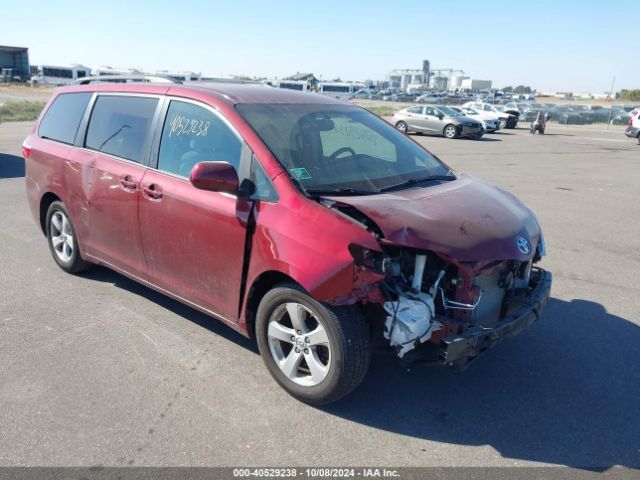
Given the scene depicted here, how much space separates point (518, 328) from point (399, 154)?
5.54 ft

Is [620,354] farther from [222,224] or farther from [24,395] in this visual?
[24,395]

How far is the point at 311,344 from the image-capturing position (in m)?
3.28

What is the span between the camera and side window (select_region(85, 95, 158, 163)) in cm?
429

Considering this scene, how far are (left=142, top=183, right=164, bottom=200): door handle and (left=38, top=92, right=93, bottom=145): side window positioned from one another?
4.97 ft

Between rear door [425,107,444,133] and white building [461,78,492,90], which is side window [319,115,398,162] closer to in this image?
rear door [425,107,444,133]

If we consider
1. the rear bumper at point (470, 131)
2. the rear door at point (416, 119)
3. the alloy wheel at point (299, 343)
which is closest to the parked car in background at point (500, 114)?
the rear door at point (416, 119)

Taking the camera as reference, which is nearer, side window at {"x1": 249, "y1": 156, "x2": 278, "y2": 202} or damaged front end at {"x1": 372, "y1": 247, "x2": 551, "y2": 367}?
damaged front end at {"x1": 372, "y1": 247, "x2": 551, "y2": 367}

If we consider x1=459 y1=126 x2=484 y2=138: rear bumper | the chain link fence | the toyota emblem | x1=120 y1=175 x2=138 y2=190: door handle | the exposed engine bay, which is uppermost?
x1=120 y1=175 x2=138 y2=190: door handle

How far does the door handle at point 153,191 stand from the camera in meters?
3.99

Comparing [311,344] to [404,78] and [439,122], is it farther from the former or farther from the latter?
[404,78]

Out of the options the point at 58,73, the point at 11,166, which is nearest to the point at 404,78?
the point at 58,73

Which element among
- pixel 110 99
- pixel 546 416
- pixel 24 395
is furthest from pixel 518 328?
pixel 110 99

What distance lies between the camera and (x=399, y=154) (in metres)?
4.36

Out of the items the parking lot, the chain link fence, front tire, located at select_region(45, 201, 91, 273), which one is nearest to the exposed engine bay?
the parking lot
